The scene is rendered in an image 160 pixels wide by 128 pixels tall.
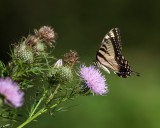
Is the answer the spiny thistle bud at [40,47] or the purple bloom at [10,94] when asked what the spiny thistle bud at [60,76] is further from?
the purple bloom at [10,94]

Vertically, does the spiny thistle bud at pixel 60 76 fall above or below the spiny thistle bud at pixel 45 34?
below

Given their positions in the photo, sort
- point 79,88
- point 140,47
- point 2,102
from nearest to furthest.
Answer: point 2,102
point 79,88
point 140,47

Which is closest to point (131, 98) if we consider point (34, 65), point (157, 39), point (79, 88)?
point (157, 39)

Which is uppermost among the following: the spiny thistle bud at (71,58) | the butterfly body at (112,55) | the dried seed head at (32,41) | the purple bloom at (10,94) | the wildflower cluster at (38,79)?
the butterfly body at (112,55)

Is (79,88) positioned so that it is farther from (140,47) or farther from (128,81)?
(140,47)

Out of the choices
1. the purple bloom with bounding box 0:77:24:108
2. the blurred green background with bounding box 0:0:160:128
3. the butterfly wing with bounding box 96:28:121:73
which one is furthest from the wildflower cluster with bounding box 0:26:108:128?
the blurred green background with bounding box 0:0:160:128

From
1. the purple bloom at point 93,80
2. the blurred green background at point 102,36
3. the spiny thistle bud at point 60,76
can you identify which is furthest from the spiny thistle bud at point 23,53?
the blurred green background at point 102,36
